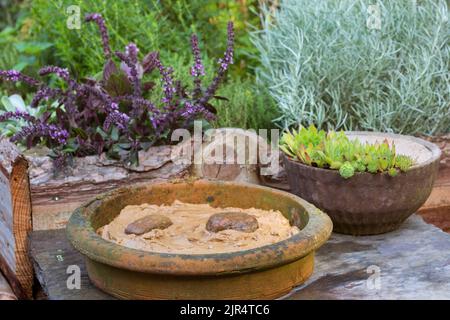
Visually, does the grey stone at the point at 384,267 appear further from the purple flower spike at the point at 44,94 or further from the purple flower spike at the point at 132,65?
the purple flower spike at the point at 44,94

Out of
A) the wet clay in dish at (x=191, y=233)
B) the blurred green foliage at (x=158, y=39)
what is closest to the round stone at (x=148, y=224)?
the wet clay in dish at (x=191, y=233)

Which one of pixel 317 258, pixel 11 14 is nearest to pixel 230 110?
pixel 317 258

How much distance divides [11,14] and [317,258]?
515 cm

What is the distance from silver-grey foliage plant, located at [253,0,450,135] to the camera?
3201 mm

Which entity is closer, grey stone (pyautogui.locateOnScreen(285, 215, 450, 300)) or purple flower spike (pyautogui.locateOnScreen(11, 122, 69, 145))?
grey stone (pyautogui.locateOnScreen(285, 215, 450, 300))

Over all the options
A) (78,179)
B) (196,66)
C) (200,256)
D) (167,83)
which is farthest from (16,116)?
(200,256)

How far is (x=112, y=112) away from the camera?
9.06ft

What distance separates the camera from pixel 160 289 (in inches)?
78.9

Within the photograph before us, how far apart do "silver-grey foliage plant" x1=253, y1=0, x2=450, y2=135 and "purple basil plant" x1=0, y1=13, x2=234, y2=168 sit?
0.50 m

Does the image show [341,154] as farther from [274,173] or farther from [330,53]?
[330,53]

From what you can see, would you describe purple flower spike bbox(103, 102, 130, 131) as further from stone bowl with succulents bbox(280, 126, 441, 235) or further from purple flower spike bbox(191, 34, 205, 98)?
stone bowl with succulents bbox(280, 126, 441, 235)

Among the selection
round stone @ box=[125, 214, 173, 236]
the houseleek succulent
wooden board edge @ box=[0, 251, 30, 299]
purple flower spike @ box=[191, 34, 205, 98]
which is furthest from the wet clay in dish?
purple flower spike @ box=[191, 34, 205, 98]

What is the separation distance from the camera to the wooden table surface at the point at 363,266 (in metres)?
2.15

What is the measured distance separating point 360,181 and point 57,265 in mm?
1156
